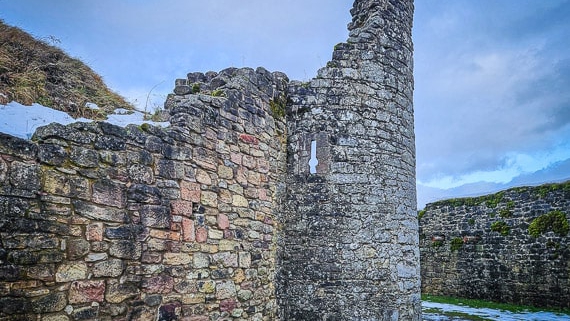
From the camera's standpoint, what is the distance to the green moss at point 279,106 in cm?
727

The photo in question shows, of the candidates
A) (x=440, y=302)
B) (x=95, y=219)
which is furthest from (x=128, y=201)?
(x=440, y=302)

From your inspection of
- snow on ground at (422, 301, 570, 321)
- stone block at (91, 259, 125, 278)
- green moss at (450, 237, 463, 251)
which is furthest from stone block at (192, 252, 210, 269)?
green moss at (450, 237, 463, 251)

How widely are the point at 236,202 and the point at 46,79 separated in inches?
123

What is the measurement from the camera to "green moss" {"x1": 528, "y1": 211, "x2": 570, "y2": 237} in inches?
528

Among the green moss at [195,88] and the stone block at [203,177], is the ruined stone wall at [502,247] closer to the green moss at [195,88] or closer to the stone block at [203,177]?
the green moss at [195,88]

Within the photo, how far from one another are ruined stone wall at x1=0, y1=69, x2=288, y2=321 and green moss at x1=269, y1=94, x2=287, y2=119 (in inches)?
8.8

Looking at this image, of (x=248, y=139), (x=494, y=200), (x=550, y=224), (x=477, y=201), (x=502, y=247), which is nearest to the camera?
(x=248, y=139)

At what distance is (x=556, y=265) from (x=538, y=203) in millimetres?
2018

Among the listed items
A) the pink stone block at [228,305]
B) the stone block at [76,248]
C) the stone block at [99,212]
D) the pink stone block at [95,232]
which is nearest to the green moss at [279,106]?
the pink stone block at [228,305]

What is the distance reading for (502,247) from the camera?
1501cm

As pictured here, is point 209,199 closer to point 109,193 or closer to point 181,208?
point 181,208

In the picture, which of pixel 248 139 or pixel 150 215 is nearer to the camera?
pixel 150 215

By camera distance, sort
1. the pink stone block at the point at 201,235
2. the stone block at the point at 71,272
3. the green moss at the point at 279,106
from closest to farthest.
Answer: the stone block at the point at 71,272, the pink stone block at the point at 201,235, the green moss at the point at 279,106

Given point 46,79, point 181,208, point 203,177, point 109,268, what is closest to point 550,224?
point 203,177
